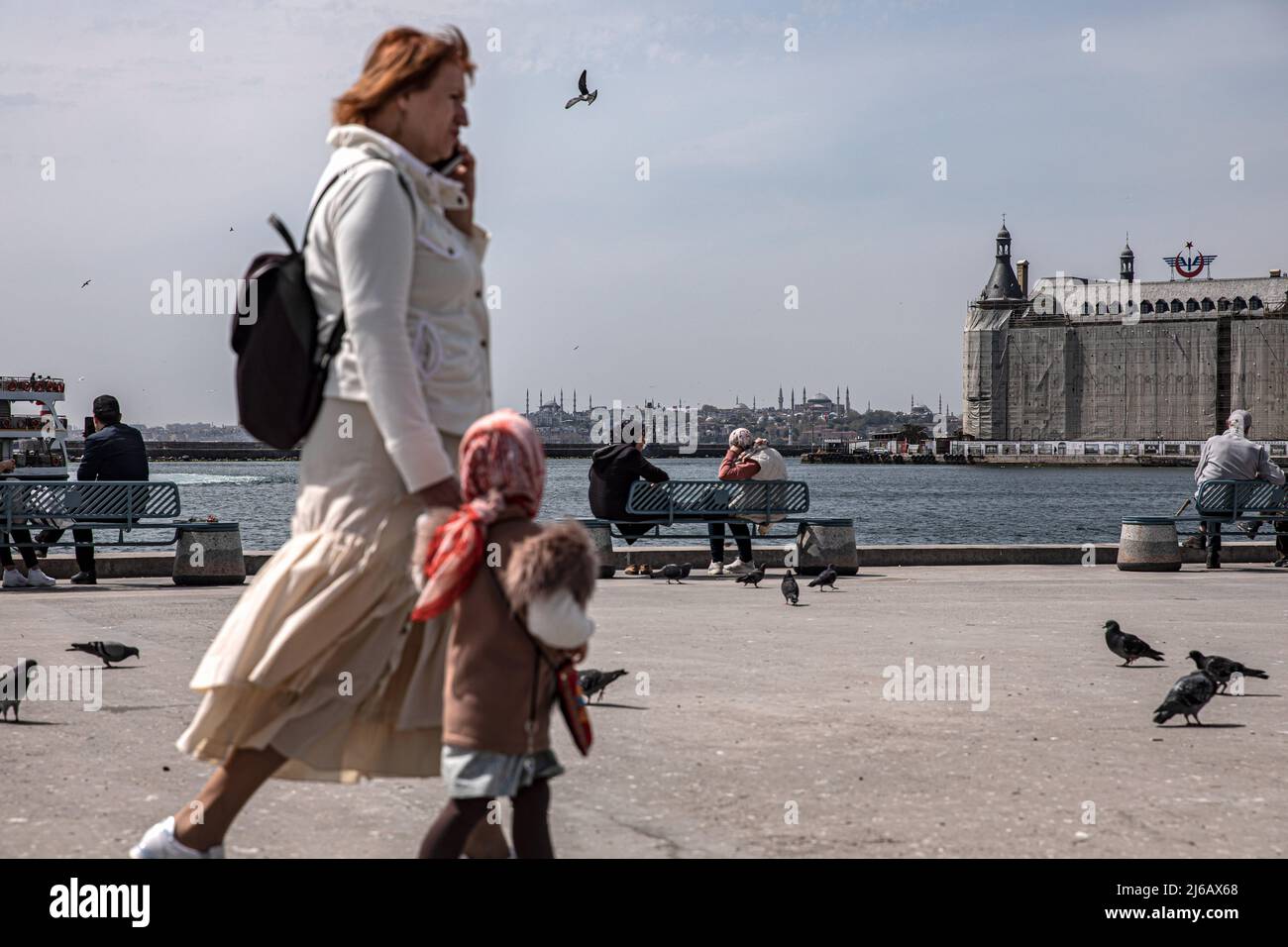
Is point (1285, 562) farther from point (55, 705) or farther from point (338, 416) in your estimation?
point (338, 416)

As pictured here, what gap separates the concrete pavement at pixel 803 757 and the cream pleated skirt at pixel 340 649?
3.18ft

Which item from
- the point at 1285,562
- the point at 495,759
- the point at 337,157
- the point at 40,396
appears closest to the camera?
the point at 495,759

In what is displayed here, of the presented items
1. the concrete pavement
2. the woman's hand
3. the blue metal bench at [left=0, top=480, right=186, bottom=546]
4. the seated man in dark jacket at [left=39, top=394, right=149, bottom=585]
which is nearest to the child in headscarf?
the woman's hand

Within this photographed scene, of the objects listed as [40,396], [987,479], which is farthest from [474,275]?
[987,479]

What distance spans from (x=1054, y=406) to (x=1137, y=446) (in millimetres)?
8693

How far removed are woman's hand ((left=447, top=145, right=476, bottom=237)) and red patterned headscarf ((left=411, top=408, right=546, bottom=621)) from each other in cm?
54

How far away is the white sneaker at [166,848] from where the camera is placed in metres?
3.51

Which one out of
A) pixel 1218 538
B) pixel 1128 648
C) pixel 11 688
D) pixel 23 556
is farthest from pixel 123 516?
pixel 1218 538

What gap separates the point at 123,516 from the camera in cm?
1513

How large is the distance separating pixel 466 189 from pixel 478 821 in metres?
1.51

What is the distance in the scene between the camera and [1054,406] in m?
148

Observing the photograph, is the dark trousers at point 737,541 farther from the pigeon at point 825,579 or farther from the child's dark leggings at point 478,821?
the child's dark leggings at point 478,821

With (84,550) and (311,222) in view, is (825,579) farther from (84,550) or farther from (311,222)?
(311,222)

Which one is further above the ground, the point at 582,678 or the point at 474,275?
the point at 474,275
